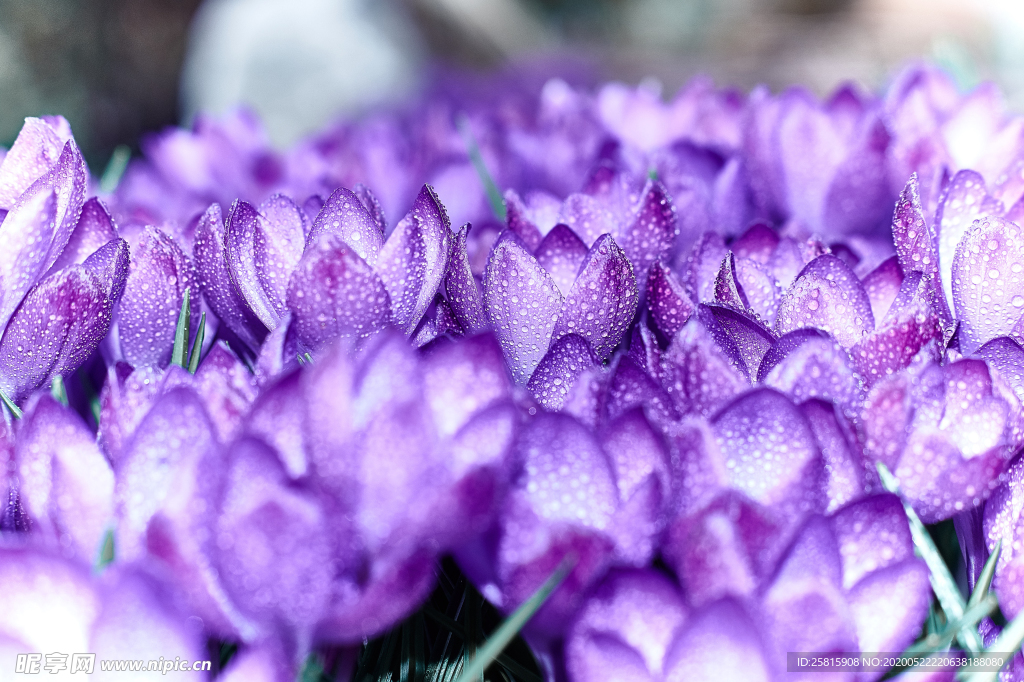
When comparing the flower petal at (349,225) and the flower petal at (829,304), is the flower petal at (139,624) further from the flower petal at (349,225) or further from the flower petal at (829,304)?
the flower petal at (829,304)

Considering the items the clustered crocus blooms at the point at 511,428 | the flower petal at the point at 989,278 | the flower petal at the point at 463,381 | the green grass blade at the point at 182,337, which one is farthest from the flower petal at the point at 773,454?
the green grass blade at the point at 182,337

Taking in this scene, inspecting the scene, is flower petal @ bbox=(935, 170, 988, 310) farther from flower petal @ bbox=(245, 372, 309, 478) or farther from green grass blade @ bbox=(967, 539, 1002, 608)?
flower petal @ bbox=(245, 372, 309, 478)

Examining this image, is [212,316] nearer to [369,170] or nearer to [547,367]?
[547,367]

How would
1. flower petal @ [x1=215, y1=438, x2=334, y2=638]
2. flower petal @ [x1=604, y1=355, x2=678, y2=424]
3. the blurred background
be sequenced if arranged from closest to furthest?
flower petal @ [x1=215, y1=438, x2=334, y2=638]
flower petal @ [x1=604, y1=355, x2=678, y2=424]
the blurred background

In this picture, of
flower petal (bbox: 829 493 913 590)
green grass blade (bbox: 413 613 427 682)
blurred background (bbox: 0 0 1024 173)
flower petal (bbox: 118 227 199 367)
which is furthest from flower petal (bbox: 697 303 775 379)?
blurred background (bbox: 0 0 1024 173)

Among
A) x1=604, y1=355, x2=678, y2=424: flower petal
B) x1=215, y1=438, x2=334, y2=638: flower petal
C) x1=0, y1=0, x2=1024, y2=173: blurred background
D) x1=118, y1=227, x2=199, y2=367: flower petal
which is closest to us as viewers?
x1=215, y1=438, x2=334, y2=638: flower petal

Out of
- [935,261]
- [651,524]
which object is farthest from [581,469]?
[935,261]
